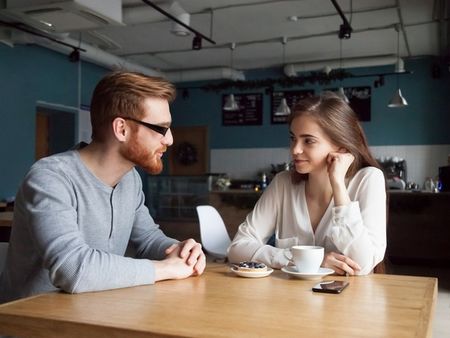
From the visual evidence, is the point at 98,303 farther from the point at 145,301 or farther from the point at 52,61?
the point at 52,61

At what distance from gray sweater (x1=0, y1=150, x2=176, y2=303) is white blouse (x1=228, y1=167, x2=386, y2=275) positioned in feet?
1.19

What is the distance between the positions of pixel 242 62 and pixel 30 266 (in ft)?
26.7

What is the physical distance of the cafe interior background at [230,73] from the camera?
20.2 feet

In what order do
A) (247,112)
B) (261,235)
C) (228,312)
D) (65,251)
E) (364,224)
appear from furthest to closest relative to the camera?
(247,112) < (261,235) < (364,224) < (65,251) < (228,312)

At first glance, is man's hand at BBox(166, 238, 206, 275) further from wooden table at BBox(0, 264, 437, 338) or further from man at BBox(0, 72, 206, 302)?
wooden table at BBox(0, 264, 437, 338)

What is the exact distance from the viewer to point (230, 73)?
30.6 ft

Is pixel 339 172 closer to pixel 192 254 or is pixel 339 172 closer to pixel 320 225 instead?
pixel 320 225

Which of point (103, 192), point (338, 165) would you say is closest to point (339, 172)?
point (338, 165)

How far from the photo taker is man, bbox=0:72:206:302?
1368mm

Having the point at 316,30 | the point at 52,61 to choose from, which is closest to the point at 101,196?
the point at 316,30

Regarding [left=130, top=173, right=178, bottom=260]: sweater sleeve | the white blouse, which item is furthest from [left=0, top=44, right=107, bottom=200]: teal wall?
the white blouse

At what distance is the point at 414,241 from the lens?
5883 millimetres

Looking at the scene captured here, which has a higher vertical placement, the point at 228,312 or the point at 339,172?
the point at 339,172

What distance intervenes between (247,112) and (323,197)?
7872 millimetres
